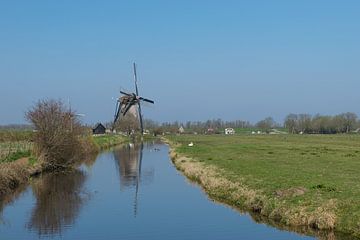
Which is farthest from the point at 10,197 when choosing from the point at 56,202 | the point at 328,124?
the point at 328,124

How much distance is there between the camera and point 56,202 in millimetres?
26922

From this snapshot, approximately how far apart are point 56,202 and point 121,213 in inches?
203

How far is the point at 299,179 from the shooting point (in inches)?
1018

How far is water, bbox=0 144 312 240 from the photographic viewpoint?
19062mm

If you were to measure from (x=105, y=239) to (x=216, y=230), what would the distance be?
4.19m

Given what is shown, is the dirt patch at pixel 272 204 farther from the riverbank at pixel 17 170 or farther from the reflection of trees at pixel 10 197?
the riverbank at pixel 17 170

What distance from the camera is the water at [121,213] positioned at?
19062mm

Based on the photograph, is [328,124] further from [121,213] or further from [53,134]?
[121,213]

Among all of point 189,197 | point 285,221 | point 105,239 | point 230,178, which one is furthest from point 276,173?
point 105,239

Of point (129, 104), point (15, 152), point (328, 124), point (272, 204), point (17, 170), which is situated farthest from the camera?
point (328, 124)

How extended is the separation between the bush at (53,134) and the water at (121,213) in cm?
751

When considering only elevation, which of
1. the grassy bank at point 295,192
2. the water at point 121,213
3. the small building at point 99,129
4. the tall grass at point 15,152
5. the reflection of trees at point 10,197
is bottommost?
the water at point 121,213

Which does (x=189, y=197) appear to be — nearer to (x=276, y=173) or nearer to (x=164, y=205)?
(x=164, y=205)

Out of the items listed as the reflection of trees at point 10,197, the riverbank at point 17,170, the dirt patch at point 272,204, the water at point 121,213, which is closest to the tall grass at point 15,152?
the riverbank at point 17,170
